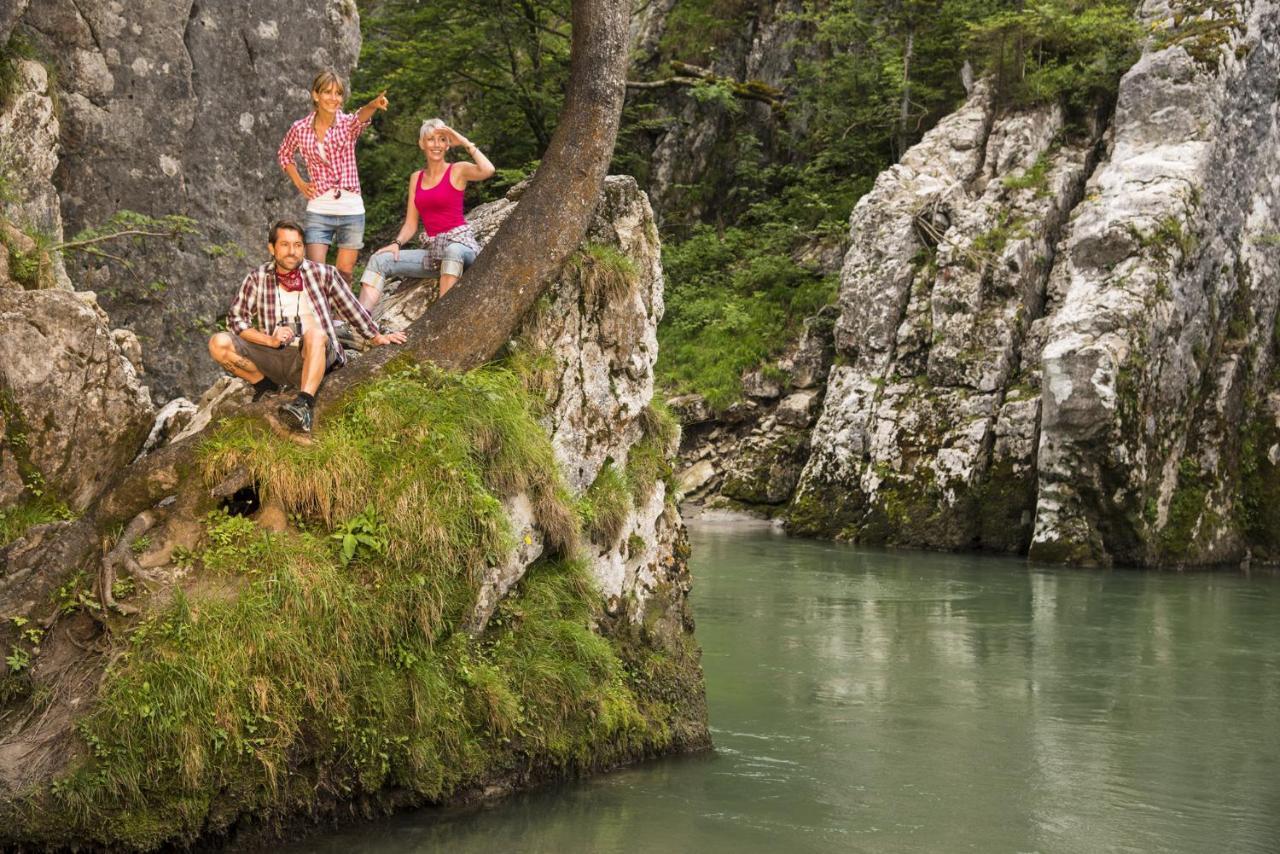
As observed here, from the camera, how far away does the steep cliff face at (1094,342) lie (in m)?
19.1

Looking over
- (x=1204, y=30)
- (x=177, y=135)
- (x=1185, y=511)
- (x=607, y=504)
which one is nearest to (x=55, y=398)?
(x=607, y=504)

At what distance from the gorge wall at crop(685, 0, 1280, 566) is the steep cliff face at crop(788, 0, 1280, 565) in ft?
0.12

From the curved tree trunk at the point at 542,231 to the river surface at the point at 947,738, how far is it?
8.56 feet

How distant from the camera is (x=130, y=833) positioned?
5676 millimetres

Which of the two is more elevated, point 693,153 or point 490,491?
point 693,153

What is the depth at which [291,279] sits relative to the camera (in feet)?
23.8

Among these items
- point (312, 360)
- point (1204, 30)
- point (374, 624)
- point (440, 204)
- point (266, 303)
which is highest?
point (1204, 30)

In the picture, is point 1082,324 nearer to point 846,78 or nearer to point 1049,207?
point 1049,207

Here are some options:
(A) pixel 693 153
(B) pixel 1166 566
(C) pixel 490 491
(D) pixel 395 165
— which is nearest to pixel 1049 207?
(B) pixel 1166 566

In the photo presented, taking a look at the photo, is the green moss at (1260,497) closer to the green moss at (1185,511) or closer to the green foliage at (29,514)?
the green moss at (1185,511)

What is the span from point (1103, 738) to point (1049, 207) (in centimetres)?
1464

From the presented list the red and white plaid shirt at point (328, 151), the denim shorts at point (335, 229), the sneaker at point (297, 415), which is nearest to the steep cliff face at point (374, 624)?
the sneaker at point (297, 415)

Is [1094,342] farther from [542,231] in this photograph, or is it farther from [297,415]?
[297,415]

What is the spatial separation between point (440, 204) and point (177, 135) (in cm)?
619
